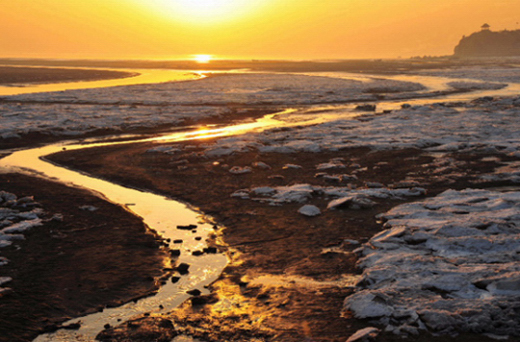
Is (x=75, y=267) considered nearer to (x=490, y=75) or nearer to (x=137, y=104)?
(x=137, y=104)

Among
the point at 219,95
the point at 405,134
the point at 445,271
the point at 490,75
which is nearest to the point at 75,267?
the point at 445,271

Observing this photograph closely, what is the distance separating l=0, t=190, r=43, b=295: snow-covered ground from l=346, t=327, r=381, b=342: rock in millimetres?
6351

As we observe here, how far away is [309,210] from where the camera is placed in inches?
475

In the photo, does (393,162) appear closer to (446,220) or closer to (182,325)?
(446,220)

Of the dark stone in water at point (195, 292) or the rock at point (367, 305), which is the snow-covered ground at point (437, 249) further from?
the dark stone in water at point (195, 292)

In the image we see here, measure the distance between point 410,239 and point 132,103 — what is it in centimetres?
3315

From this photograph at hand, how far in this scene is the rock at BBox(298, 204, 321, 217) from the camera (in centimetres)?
1192

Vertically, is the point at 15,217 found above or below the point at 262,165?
below

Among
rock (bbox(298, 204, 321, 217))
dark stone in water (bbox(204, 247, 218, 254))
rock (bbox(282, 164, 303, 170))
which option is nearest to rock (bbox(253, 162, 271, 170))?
rock (bbox(282, 164, 303, 170))

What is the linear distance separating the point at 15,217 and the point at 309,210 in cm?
688

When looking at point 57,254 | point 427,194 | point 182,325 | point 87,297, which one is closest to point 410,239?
point 427,194

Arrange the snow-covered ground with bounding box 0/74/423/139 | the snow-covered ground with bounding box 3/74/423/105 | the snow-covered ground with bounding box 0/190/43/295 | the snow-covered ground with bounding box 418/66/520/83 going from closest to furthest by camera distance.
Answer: the snow-covered ground with bounding box 0/190/43/295 < the snow-covered ground with bounding box 0/74/423/139 < the snow-covered ground with bounding box 3/74/423/105 < the snow-covered ground with bounding box 418/66/520/83

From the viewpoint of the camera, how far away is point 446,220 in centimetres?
1066

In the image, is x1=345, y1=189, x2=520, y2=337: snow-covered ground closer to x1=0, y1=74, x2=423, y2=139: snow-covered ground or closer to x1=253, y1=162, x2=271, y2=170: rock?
x1=253, y1=162, x2=271, y2=170: rock
